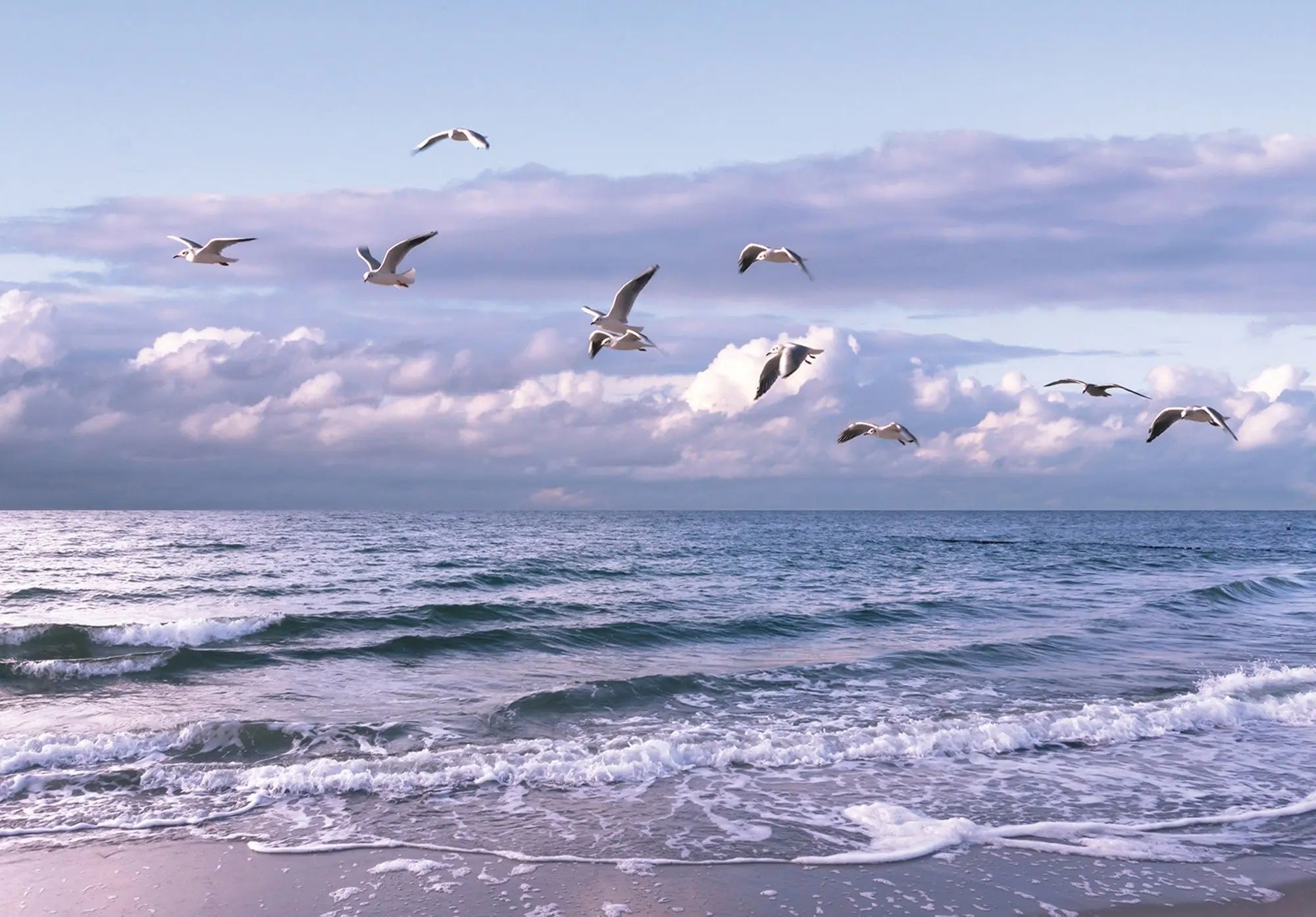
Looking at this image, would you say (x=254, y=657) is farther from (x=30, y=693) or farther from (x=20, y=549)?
(x=20, y=549)

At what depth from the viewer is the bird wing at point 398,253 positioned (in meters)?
12.9

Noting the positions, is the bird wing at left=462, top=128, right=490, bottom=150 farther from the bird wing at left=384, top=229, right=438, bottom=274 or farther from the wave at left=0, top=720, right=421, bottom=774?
the wave at left=0, top=720, right=421, bottom=774

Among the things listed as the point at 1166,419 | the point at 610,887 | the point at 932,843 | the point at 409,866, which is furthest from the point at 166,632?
the point at 1166,419

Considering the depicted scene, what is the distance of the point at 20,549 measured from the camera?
45344mm

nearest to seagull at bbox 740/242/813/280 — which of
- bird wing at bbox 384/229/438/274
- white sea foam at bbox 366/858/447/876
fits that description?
bird wing at bbox 384/229/438/274

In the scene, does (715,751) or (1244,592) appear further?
(1244,592)

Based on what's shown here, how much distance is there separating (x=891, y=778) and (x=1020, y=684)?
6756mm

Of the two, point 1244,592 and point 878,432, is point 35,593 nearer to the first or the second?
point 878,432

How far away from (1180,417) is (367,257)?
1046cm

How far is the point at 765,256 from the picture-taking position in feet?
Result: 38.2

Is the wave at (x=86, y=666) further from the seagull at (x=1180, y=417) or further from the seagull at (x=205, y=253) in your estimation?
the seagull at (x=1180, y=417)

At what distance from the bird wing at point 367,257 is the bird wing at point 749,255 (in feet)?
17.0

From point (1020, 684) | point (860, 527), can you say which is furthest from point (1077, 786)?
point (860, 527)

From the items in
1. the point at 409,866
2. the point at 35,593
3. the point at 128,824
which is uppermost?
the point at 409,866
